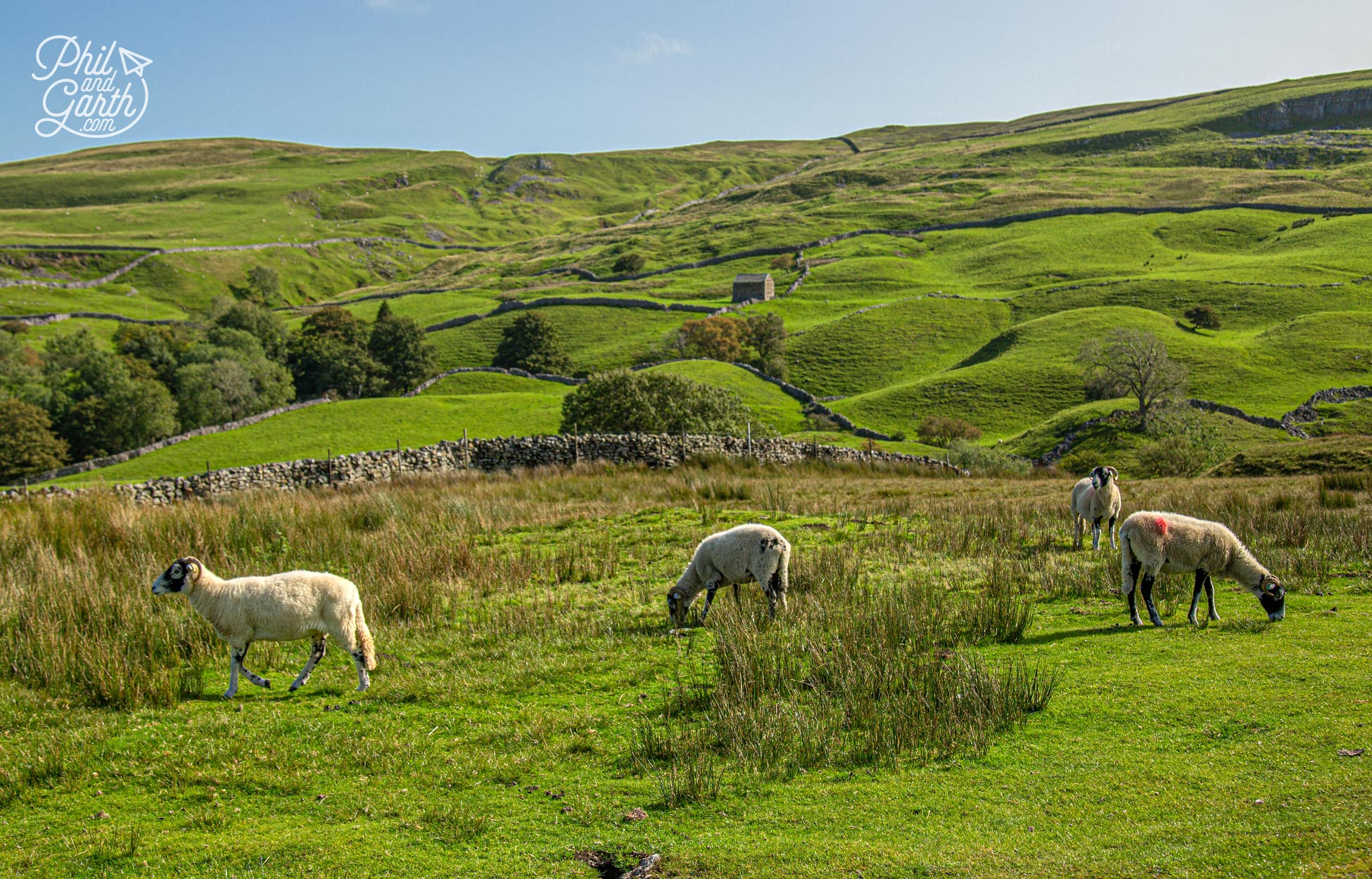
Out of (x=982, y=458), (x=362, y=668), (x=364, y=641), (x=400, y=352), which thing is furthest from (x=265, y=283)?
(x=362, y=668)

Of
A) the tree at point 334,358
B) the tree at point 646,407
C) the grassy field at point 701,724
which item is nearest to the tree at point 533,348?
the tree at point 334,358

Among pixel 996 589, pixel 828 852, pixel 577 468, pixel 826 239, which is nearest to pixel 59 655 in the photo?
pixel 828 852

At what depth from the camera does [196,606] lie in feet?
35.4

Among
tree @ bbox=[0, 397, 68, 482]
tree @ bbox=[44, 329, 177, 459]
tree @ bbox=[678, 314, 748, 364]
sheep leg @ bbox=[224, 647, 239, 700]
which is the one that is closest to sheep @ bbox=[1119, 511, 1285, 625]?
sheep leg @ bbox=[224, 647, 239, 700]

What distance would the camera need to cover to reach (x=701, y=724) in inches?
367

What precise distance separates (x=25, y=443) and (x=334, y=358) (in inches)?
1251

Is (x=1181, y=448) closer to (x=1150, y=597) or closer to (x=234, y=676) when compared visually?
(x=1150, y=597)

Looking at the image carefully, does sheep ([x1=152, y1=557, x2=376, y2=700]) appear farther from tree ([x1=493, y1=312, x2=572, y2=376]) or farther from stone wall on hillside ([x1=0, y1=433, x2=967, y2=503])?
tree ([x1=493, y1=312, x2=572, y2=376])

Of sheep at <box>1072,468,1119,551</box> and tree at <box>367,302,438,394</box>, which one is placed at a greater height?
tree at <box>367,302,438,394</box>

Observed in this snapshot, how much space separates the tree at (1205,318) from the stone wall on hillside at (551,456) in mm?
48106

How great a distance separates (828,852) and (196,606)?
8303mm

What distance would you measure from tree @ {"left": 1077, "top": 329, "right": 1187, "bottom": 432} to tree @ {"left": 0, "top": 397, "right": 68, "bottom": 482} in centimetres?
6900

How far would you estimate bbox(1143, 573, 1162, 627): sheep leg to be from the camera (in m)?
12.0

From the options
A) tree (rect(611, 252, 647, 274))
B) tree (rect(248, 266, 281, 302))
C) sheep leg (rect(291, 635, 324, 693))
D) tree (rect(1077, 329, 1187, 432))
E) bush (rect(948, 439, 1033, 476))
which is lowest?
bush (rect(948, 439, 1033, 476))
